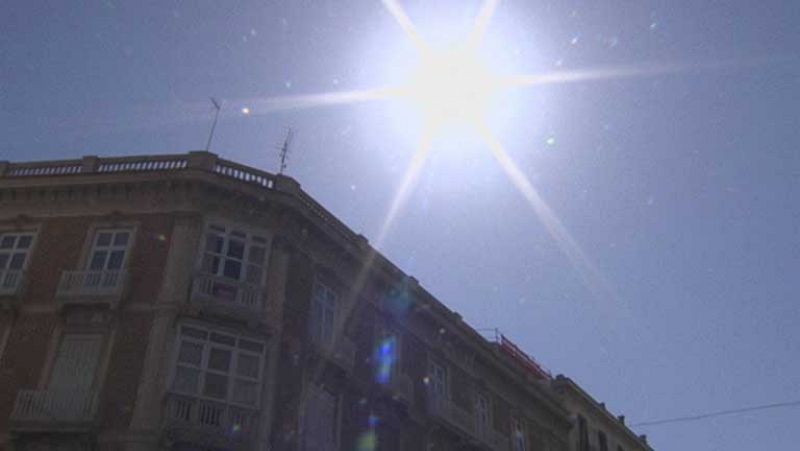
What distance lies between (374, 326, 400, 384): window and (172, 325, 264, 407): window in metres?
5.99

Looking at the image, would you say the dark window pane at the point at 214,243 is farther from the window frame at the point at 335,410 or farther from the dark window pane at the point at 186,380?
the window frame at the point at 335,410

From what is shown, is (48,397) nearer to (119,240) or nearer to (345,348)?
(119,240)

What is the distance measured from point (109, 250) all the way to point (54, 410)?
5406mm

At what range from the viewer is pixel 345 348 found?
29328 millimetres

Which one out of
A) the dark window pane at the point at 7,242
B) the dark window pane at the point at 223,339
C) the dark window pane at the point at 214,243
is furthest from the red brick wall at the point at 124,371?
the dark window pane at the point at 7,242

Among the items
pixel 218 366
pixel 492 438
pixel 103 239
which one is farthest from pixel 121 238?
pixel 492 438

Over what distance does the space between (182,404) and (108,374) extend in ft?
7.75

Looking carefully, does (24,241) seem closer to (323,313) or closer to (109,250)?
(109,250)

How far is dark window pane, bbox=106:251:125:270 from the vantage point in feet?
87.8

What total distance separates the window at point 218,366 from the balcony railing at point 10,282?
5417mm

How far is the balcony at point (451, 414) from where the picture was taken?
32781 mm

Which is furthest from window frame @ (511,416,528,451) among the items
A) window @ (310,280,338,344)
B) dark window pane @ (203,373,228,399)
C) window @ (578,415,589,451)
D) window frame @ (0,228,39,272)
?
window frame @ (0,228,39,272)

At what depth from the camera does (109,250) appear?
1068 inches

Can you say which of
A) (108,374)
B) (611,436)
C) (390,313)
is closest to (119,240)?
(108,374)
